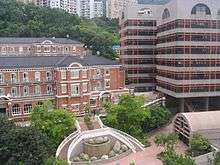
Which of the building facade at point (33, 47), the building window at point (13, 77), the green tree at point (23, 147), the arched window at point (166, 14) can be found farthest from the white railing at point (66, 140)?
the building facade at point (33, 47)

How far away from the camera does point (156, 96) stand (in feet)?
208

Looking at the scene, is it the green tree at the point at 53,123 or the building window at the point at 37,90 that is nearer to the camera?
the green tree at the point at 53,123

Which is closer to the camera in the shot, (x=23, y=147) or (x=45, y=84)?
(x=23, y=147)

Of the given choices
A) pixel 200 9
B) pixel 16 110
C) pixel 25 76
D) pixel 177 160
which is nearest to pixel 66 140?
pixel 16 110

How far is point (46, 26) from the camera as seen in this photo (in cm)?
10231

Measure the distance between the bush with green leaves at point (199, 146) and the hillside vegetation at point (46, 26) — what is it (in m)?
53.5

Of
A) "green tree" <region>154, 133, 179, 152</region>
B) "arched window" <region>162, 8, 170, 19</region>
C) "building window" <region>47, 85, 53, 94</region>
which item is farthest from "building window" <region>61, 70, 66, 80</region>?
"arched window" <region>162, 8, 170, 19</region>

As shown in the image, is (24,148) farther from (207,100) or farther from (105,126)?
(207,100)

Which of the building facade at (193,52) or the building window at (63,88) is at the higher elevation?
the building facade at (193,52)

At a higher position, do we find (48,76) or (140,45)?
(140,45)

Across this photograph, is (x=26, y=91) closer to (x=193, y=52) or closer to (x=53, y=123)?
(x=53, y=123)

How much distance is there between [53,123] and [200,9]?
27.6 meters

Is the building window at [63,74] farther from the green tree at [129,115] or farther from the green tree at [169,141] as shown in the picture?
the green tree at [169,141]

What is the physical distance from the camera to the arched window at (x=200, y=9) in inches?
2101
